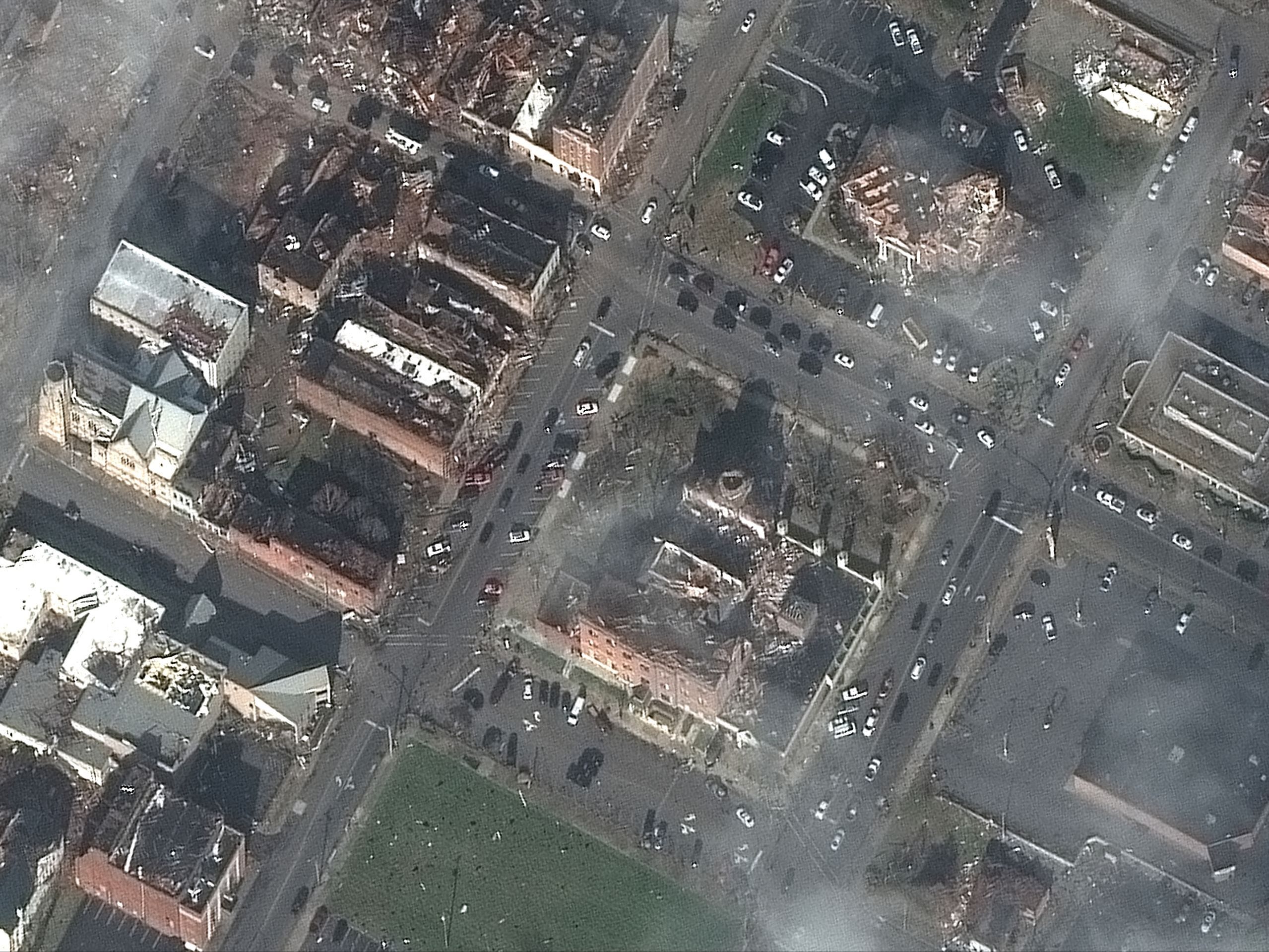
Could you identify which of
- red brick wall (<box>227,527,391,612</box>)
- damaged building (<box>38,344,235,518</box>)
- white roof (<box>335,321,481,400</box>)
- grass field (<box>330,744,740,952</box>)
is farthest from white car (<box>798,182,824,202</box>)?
grass field (<box>330,744,740,952</box>)

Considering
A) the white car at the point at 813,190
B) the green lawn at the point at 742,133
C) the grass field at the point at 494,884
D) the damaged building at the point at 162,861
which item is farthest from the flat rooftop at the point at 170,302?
the white car at the point at 813,190

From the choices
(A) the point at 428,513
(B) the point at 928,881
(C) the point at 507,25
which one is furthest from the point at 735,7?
(B) the point at 928,881

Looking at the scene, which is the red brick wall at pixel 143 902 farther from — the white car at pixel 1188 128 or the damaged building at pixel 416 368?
the white car at pixel 1188 128

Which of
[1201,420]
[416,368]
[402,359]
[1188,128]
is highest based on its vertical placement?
[1188,128]

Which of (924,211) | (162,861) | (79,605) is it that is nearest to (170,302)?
(79,605)

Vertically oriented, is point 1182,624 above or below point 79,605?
above

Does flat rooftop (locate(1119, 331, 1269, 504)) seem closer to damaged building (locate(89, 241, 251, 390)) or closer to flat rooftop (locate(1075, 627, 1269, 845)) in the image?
flat rooftop (locate(1075, 627, 1269, 845))

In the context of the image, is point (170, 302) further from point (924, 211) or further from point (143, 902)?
point (924, 211)
